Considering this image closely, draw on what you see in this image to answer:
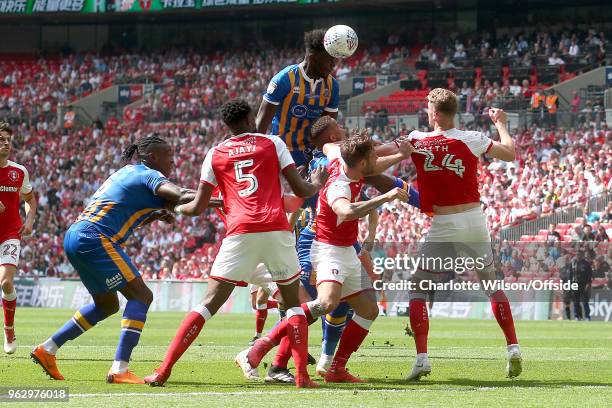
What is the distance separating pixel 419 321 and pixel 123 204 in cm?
292

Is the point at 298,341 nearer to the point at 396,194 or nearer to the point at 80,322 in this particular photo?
the point at 396,194

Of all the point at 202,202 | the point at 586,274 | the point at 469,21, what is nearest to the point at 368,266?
the point at 202,202

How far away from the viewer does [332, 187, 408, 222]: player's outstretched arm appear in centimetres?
902

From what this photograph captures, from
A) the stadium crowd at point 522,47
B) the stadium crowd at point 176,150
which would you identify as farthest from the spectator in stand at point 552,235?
the stadium crowd at point 522,47

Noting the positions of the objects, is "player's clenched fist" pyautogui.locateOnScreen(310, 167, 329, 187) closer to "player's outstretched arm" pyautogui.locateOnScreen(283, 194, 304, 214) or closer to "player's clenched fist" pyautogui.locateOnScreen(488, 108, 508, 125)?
"player's outstretched arm" pyautogui.locateOnScreen(283, 194, 304, 214)

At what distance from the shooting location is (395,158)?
9.70 metres

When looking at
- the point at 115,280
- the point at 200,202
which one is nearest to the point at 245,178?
the point at 200,202

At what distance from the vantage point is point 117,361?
30.7ft

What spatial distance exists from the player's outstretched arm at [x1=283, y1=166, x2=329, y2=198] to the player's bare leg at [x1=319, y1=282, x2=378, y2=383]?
4.63 ft

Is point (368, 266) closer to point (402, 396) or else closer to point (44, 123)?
point (402, 396)

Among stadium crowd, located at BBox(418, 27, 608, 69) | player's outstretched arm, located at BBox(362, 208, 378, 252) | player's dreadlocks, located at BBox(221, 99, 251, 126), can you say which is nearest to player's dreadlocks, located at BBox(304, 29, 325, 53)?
player's outstretched arm, located at BBox(362, 208, 378, 252)

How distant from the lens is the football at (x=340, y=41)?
35.9 feet

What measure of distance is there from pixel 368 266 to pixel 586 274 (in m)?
13.8

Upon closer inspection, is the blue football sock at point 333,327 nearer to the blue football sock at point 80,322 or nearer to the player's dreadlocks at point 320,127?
the player's dreadlocks at point 320,127
